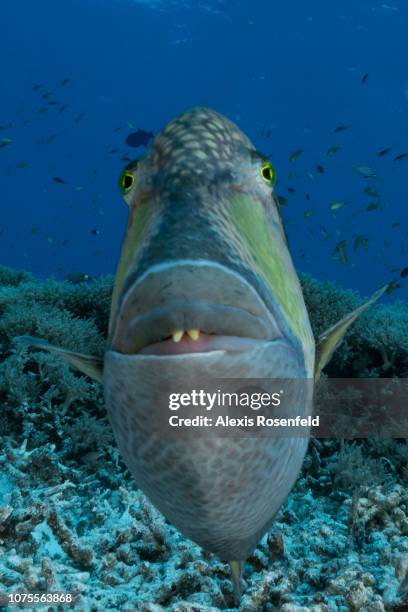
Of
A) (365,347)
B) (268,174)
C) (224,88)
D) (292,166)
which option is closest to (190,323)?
(268,174)

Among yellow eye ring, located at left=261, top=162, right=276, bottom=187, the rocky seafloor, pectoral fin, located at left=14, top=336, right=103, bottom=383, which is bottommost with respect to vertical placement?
the rocky seafloor

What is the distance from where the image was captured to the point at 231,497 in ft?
3.94

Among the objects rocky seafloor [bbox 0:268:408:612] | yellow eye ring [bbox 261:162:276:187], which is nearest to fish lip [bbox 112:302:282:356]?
yellow eye ring [bbox 261:162:276:187]

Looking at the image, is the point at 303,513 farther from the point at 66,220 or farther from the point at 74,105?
the point at 66,220

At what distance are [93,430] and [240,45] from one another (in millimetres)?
59784

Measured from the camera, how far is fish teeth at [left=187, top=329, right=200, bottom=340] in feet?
3.07

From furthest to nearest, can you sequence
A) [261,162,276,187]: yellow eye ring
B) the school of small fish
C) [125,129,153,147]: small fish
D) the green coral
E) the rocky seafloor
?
1. [125,129,153,147]: small fish
2. the school of small fish
3. the green coral
4. the rocky seafloor
5. [261,162,276,187]: yellow eye ring

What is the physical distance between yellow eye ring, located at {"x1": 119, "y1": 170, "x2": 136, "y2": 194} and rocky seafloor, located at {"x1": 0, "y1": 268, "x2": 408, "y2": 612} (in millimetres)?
2115

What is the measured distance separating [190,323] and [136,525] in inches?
102

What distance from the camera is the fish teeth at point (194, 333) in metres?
0.94

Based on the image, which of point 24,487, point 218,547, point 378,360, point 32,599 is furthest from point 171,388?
point 378,360

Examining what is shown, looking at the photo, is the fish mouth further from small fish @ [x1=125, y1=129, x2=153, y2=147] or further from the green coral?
small fish @ [x1=125, y1=129, x2=153, y2=147]

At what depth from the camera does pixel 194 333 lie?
940 mm

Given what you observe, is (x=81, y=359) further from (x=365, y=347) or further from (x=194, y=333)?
(x=365, y=347)
